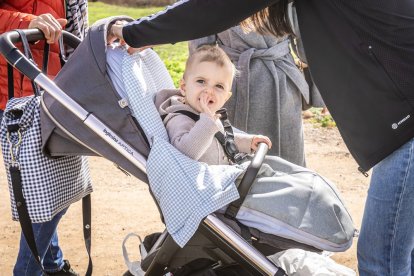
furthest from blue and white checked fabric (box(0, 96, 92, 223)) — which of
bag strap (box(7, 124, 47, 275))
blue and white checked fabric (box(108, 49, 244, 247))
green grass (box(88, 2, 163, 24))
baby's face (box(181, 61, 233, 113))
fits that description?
green grass (box(88, 2, 163, 24))

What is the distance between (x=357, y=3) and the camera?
7.77 feet

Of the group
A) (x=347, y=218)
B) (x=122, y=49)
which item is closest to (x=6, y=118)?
(x=122, y=49)

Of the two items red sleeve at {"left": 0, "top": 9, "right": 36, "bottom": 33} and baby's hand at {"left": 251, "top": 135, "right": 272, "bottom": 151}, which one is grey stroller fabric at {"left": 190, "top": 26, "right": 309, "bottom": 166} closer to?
baby's hand at {"left": 251, "top": 135, "right": 272, "bottom": 151}

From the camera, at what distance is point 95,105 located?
2775mm

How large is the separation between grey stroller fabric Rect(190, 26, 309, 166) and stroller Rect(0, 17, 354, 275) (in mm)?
859

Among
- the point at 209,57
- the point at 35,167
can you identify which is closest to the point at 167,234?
the point at 35,167

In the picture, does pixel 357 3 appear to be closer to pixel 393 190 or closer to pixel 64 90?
pixel 393 190

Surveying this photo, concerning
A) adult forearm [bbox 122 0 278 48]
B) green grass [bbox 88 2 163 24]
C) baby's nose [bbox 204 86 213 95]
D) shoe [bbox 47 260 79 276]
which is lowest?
green grass [bbox 88 2 163 24]

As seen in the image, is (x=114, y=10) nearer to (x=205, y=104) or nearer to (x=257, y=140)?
(x=257, y=140)

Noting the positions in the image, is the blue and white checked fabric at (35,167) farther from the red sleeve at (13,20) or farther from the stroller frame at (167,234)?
the red sleeve at (13,20)

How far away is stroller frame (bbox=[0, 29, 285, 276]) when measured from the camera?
100 inches

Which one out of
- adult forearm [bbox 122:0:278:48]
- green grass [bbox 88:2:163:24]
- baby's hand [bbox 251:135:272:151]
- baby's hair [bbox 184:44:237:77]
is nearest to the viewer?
adult forearm [bbox 122:0:278:48]

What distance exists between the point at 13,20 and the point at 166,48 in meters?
8.24

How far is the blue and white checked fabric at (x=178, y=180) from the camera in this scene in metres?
2.56
